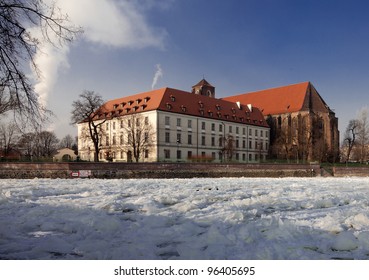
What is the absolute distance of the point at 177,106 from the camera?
55.4 m

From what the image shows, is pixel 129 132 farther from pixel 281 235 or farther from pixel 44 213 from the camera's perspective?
pixel 281 235

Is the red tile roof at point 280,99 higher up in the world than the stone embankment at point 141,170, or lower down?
higher up

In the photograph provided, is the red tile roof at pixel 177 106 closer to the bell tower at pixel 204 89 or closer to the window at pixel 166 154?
the window at pixel 166 154

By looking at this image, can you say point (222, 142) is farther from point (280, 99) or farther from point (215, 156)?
point (280, 99)

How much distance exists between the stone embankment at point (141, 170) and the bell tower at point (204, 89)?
37321mm

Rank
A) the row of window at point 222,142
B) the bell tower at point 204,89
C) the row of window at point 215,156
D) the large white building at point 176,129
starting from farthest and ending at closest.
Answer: the bell tower at point 204,89, the row of window at point 222,142, the row of window at point 215,156, the large white building at point 176,129

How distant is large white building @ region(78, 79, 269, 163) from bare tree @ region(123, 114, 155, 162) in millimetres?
153

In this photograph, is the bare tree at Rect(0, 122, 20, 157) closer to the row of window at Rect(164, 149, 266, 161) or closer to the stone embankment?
the stone embankment

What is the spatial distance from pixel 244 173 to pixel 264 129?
33.2m

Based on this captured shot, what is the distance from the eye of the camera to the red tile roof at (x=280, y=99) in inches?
2805

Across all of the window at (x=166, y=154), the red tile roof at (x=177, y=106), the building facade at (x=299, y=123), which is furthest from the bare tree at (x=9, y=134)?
the building facade at (x=299, y=123)

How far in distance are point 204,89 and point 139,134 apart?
31.9 metres

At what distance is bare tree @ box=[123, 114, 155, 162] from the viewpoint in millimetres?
50969

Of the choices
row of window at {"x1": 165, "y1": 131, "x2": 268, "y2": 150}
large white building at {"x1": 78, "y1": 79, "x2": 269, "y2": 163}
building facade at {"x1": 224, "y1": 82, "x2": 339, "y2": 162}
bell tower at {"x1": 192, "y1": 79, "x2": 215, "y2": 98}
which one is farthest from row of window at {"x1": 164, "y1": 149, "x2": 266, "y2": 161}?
bell tower at {"x1": 192, "y1": 79, "x2": 215, "y2": 98}
